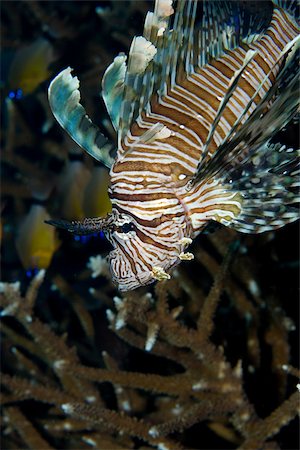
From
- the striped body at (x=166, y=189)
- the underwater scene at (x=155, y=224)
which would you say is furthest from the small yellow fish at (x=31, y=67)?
the striped body at (x=166, y=189)

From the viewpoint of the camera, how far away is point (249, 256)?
281 centimetres

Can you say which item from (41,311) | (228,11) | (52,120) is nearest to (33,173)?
(52,120)

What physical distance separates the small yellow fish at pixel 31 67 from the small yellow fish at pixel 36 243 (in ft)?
3.72

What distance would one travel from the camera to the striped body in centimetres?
152

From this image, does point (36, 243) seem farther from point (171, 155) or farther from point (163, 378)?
point (171, 155)

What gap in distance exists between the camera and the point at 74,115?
163 centimetres

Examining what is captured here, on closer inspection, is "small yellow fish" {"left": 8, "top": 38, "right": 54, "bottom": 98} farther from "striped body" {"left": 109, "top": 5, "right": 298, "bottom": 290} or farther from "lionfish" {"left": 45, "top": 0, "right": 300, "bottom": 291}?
"striped body" {"left": 109, "top": 5, "right": 298, "bottom": 290}

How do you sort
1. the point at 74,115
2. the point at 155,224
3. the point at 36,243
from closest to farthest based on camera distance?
the point at 155,224
the point at 74,115
the point at 36,243

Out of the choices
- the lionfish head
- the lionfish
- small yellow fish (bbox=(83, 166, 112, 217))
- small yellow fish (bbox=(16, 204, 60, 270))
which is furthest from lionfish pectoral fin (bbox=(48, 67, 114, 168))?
small yellow fish (bbox=(16, 204, 60, 270))

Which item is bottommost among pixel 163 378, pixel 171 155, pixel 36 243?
pixel 163 378


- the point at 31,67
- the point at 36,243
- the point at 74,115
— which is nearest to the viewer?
the point at 74,115

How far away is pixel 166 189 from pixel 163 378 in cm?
139

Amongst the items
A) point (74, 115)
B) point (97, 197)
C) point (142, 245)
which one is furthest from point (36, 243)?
point (142, 245)

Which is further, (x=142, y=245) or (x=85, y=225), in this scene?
(x=142, y=245)
